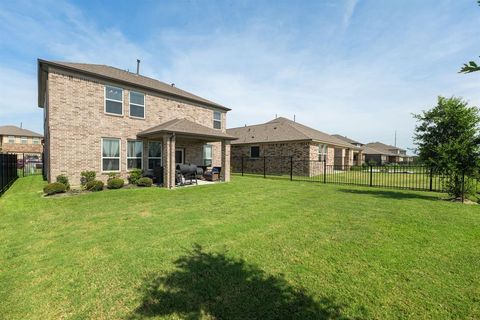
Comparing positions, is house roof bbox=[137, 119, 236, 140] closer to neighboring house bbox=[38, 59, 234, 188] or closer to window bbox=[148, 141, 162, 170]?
neighboring house bbox=[38, 59, 234, 188]

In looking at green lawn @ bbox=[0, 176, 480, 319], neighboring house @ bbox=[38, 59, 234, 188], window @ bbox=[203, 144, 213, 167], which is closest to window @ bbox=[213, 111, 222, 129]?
window @ bbox=[203, 144, 213, 167]

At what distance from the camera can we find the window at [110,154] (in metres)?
12.9

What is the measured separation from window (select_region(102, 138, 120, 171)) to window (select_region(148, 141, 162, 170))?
1934 millimetres

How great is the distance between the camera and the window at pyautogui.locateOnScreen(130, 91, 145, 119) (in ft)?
45.6

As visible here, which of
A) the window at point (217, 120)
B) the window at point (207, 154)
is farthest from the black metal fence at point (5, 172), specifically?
the window at point (217, 120)

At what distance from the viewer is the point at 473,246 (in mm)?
4457

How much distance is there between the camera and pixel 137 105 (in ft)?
46.4

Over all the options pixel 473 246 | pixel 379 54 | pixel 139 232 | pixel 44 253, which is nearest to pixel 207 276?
pixel 139 232

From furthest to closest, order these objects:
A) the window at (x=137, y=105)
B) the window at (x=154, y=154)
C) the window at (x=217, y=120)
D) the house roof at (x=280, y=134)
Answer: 1. the house roof at (x=280, y=134)
2. the window at (x=217, y=120)
3. the window at (x=154, y=154)
4. the window at (x=137, y=105)

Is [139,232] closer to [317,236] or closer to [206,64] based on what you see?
[317,236]

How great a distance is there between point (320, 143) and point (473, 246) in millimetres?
18755

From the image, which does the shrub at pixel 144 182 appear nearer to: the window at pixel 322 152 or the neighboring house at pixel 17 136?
the window at pixel 322 152

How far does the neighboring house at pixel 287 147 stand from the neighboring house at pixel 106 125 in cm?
732

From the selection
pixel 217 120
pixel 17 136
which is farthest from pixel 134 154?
pixel 17 136
